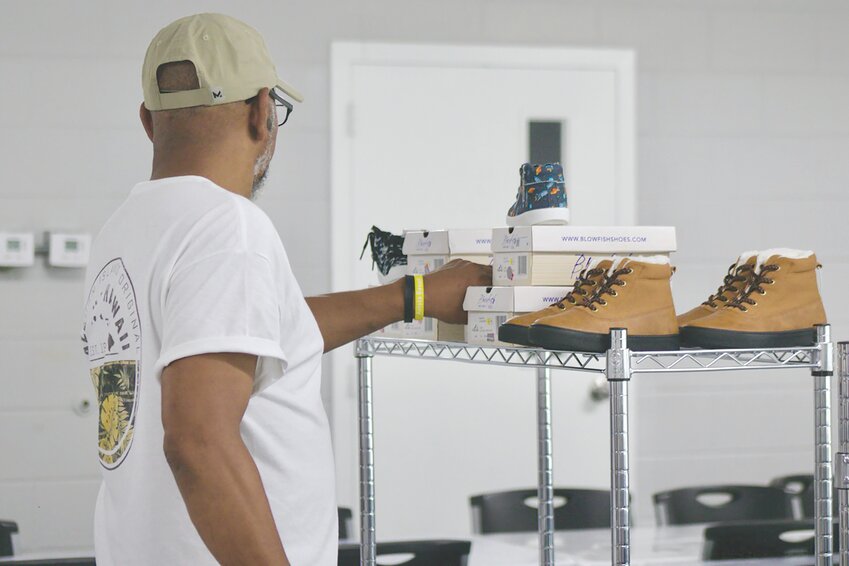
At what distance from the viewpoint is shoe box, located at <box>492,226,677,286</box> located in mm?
1528

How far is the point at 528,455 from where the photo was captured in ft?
12.4

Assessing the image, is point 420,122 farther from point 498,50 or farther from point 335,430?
point 335,430

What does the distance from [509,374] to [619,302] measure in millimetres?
2377

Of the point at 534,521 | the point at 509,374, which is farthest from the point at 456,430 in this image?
the point at 534,521

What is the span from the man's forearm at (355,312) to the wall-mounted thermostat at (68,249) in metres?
2.02

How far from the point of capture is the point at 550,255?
5.05 ft

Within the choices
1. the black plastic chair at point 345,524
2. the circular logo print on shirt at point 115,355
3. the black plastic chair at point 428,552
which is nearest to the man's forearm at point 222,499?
the circular logo print on shirt at point 115,355

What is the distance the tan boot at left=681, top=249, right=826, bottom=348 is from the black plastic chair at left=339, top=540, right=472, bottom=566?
2.62 ft

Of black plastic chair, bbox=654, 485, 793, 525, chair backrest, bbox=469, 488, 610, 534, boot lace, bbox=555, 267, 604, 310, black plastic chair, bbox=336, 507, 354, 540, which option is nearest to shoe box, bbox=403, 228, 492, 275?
boot lace, bbox=555, 267, 604, 310

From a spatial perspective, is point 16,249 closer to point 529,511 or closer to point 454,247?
point 529,511

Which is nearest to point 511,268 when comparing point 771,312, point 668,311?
point 668,311

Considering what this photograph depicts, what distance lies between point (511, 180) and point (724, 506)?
1336 millimetres

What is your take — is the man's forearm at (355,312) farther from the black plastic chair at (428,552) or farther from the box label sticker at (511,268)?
the black plastic chair at (428,552)

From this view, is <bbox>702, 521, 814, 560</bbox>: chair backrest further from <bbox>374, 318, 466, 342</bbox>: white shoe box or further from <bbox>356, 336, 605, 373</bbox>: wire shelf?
<bbox>374, 318, 466, 342</bbox>: white shoe box
